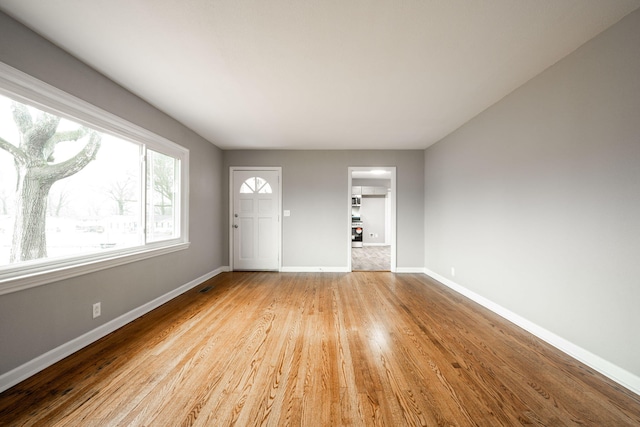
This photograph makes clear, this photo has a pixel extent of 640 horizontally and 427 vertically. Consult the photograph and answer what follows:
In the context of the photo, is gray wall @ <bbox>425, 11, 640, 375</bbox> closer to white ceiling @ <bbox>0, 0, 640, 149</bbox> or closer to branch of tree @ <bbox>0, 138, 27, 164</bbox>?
white ceiling @ <bbox>0, 0, 640, 149</bbox>

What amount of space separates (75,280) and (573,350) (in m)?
4.24

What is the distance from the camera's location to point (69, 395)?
158 centimetres

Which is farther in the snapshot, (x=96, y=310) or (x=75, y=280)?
(x=96, y=310)

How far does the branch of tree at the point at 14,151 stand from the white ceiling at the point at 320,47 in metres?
0.86

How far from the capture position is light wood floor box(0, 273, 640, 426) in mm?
1440

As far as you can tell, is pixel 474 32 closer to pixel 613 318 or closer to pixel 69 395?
pixel 613 318

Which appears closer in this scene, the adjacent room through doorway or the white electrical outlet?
the white electrical outlet

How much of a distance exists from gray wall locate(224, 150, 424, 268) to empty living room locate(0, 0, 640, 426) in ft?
4.75

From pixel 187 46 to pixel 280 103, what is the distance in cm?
116

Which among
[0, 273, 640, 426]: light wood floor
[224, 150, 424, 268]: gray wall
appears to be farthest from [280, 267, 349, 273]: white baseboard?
[0, 273, 640, 426]: light wood floor

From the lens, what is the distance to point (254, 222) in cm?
510

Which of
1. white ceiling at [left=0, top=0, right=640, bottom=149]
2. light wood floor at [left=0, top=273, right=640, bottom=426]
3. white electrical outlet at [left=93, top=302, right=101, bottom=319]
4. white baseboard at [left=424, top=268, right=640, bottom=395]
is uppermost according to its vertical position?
white ceiling at [left=0, top=0, right=640, bottom=149]

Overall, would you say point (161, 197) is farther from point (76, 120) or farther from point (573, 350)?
point (573, 350)

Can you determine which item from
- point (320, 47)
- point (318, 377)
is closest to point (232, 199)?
point (320, 47)
